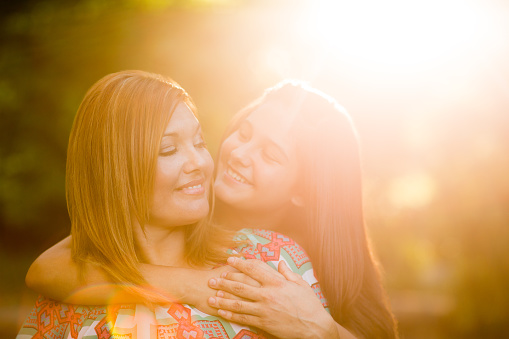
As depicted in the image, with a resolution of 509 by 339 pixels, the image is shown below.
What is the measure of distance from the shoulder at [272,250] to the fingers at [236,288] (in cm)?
21

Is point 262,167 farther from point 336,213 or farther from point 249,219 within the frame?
point 336,213

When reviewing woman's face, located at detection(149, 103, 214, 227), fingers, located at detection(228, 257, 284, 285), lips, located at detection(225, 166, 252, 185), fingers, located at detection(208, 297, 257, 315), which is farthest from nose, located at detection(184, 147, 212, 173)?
lips, located at detection(225, 166, 252, 185)

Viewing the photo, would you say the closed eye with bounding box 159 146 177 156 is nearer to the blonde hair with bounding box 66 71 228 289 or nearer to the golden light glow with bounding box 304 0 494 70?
the blonde hair with bounding box 66 71 228 289

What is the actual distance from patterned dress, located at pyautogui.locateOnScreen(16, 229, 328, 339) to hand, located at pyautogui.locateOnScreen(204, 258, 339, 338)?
2.8 inches

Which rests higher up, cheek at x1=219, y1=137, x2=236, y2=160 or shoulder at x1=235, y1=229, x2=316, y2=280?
cheek at x1=219, y1=137, x2=236, y2=160

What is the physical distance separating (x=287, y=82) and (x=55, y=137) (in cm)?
277

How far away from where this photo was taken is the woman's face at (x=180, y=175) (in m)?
2.21

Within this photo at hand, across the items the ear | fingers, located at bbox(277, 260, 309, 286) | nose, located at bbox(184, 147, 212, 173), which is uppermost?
nose, located at bbox(184, 147, 212, 173)

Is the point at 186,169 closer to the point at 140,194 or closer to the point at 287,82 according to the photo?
the point at 140,194

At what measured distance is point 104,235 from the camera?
2238 millimetres

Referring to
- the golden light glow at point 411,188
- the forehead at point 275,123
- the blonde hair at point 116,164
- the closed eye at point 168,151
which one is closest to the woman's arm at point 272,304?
the blonde hair at point 116,164

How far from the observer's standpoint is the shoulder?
250cm

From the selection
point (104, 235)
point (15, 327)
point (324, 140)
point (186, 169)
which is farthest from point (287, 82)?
point (15, 327)

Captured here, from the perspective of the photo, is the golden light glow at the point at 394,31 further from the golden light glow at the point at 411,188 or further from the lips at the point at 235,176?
the lips at the point at 235,176
